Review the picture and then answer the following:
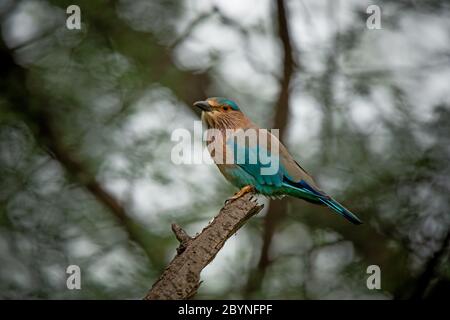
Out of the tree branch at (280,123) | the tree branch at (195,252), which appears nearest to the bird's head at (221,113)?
the tree branch at (280,123)

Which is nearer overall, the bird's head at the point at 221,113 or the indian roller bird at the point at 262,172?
the indian roller bird at the point at 262,172

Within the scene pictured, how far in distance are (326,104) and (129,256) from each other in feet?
6.03

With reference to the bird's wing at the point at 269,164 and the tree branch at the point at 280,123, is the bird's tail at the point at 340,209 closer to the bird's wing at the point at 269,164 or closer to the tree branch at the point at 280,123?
the bird's wing at the point at 269,164

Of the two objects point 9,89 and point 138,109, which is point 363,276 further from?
point 9,89

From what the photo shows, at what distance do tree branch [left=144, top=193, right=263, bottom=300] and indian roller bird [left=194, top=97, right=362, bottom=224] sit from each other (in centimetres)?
57

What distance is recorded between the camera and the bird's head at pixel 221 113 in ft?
14.3

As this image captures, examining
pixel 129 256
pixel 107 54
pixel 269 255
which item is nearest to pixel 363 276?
pixel 269 255

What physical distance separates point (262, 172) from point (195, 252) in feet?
4.11

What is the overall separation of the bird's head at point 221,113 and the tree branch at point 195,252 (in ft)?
3.42

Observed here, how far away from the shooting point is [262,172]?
161 inches

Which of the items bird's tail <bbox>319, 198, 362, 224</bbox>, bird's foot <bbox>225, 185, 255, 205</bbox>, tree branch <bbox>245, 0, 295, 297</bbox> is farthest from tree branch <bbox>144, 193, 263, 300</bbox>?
tree branch <bbox>245, 0, 295, 297</bbox>

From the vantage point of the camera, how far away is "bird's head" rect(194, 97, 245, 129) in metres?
4.37
